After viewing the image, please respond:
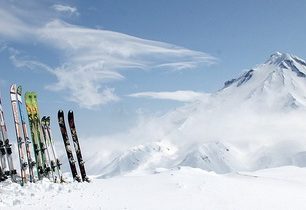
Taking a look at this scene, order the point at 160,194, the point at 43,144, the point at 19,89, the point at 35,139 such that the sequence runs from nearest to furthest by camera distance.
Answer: the point at 160,194 → the point at 35,139 → the point at 43,144 → the point at 19,89

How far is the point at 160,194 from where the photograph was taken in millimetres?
33625

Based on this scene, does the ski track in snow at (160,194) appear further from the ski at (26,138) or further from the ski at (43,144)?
the ski at (43,144)

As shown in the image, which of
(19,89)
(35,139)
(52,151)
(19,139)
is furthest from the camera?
(52,151)

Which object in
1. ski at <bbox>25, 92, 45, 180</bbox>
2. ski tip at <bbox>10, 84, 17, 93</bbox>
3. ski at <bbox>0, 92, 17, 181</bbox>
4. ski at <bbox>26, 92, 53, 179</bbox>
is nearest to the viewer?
ski at <bbox>0, 92, 17, 181</bbox>

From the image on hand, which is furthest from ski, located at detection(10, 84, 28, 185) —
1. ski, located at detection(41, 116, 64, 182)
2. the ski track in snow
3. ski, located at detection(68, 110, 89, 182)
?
ski, located at detection(68, 110, 89, 182)

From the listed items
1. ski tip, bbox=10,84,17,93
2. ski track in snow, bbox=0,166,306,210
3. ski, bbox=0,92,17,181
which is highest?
ski tip, bbox=10,84,17,93

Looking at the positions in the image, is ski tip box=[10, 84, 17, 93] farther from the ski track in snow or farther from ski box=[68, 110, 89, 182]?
the ski track in snow

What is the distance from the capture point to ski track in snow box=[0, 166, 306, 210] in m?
29.4

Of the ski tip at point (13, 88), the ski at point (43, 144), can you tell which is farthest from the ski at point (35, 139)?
the ski tip at point (13, 88)

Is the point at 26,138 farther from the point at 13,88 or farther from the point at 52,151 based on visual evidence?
the point at 13,88

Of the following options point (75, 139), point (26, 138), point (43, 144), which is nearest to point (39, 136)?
point (43, 144)

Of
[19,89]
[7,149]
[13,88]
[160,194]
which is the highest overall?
[19,89]

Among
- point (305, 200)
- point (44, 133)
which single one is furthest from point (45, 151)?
point (305, 200)

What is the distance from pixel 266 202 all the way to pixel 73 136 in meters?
15.9
